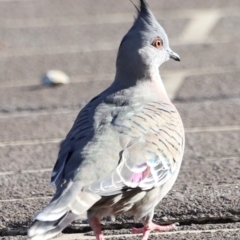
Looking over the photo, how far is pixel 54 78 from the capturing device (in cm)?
745

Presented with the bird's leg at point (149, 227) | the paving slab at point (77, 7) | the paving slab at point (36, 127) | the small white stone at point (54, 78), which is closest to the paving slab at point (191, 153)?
the paving slab at point (36, 127)

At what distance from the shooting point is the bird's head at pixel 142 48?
4781 millimetres

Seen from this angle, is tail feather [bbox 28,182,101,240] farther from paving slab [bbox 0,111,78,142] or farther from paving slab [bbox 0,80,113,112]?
paving slab [bbox 0,80,113,112]

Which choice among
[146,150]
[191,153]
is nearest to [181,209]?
[146,150]

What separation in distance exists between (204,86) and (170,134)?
2939 millimetres

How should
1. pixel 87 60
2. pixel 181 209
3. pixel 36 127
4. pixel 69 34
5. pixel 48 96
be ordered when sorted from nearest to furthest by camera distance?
pixel 181 209, pixel 36 127, pixel 48 96, pixel 87 60, pixel 69 34

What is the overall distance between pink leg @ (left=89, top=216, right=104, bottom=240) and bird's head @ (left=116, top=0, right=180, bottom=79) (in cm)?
108

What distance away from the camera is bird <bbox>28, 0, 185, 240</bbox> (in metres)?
3.63

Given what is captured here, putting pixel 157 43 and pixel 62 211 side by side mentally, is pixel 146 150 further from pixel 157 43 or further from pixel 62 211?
pixel 157 43

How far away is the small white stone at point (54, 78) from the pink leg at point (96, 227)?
3.50m

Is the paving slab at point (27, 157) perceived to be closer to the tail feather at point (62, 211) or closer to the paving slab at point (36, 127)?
the paving slab at point (36, 127)

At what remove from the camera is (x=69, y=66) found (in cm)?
797

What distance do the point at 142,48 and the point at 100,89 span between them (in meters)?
2.33

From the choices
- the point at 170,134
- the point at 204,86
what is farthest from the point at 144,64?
the point at 204,86
